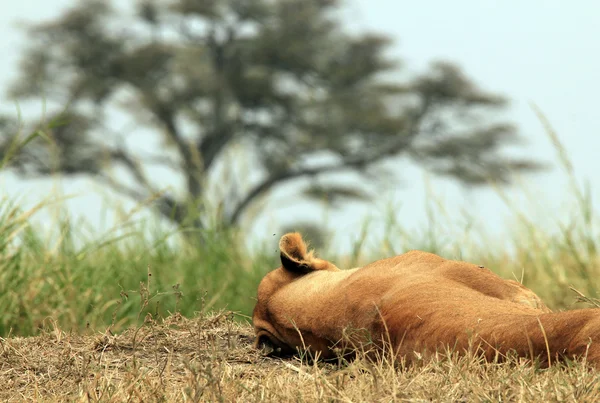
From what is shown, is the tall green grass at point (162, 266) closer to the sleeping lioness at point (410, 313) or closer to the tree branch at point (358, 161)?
the sleeping lioness at point (410, 313)

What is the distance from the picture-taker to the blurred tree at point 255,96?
17875mm

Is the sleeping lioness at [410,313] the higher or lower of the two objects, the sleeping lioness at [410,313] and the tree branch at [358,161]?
the higher

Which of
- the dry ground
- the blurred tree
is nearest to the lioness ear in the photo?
the dry ground

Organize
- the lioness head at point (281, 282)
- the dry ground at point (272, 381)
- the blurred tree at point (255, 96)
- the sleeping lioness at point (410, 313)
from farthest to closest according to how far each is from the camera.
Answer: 1. the blurred tree at point (255, 96)
2. the lioness head at point (281, 282)
3. the sleeping lioness at point (410, 313)
4. the dry ground at point (272, 381)

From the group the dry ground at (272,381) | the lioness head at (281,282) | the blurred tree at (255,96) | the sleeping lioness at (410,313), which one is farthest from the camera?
the blurred tree at (255,96)

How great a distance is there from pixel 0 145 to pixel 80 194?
1363 cm

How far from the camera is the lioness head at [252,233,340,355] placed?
2684 millimetres

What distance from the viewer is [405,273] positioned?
2.51m

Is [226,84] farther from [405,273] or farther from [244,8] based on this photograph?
[405,273]

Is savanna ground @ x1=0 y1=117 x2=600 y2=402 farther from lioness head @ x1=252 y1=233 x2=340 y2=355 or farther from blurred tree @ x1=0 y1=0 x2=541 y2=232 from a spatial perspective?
blurred tree @ x1=0 y1=0 x2=541 y2=232

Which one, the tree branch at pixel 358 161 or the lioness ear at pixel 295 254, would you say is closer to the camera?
the lioness ear at pixel 295 254

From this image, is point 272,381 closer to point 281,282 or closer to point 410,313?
point 410,313

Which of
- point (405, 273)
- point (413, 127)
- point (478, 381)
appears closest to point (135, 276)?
point (405, 273)

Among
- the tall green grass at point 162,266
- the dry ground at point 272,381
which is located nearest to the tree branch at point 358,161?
the tall green grass at point 162,266
